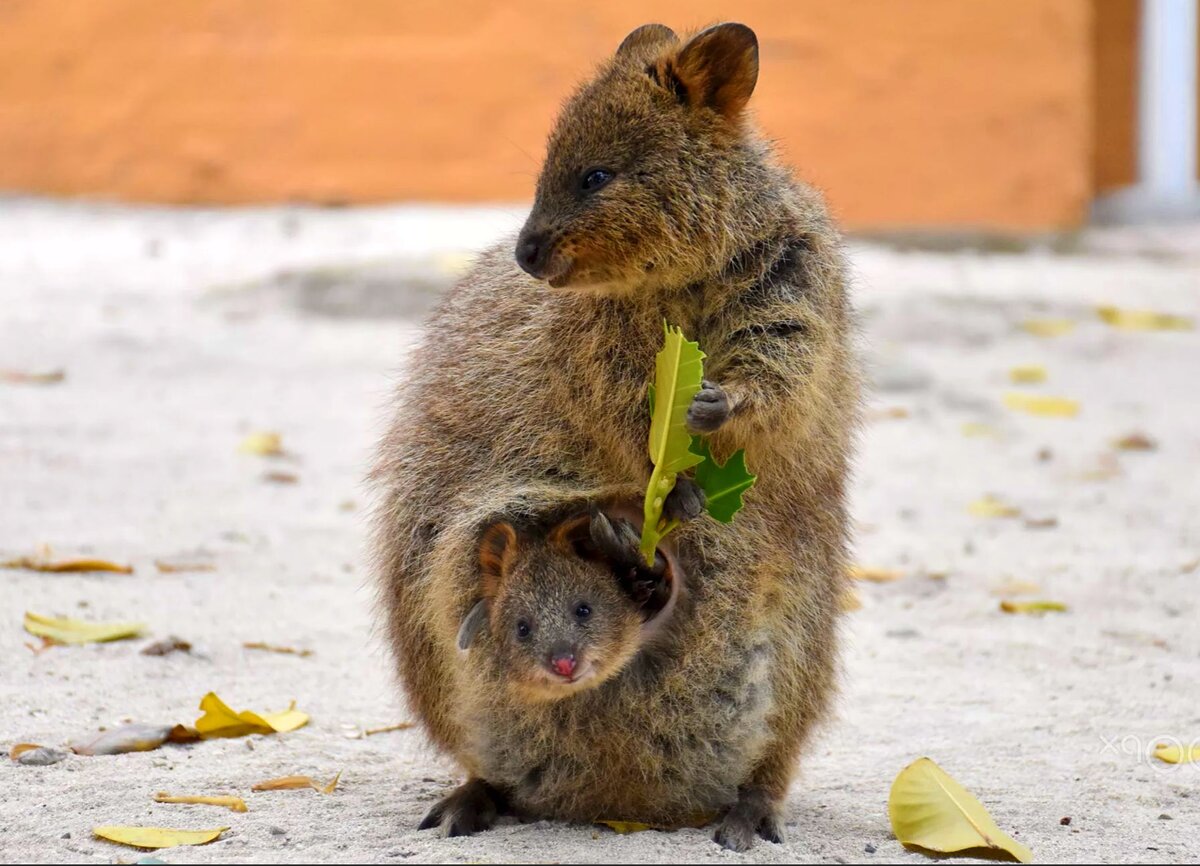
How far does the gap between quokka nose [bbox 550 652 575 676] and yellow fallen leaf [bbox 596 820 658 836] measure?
0.43 m

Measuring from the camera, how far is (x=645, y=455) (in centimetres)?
329

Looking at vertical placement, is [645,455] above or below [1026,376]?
above

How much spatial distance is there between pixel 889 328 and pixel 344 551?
4512mm

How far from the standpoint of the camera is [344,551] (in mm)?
5777

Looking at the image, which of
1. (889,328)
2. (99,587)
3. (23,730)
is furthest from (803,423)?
(889,328)

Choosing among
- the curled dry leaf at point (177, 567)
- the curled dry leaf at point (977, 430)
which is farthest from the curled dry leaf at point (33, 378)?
the curled dry leaf at point (977, 430)

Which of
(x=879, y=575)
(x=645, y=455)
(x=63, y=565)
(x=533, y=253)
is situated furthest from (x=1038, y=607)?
(x=63, y=565)

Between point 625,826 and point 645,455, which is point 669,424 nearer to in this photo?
point 645,455

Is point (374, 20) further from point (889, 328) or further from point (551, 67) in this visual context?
point (889, 328)

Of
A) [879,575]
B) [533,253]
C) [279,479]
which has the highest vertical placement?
[533,253]

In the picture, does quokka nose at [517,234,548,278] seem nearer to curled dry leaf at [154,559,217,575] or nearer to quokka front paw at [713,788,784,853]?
quokka front paw at [713,788,784,853]

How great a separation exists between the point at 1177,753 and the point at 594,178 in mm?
2066

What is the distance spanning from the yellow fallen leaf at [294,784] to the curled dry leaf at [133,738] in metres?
0.39

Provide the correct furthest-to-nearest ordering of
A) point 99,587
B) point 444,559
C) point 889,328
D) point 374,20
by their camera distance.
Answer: point 374,20, point 889,328, point 99,587, point 444,559
